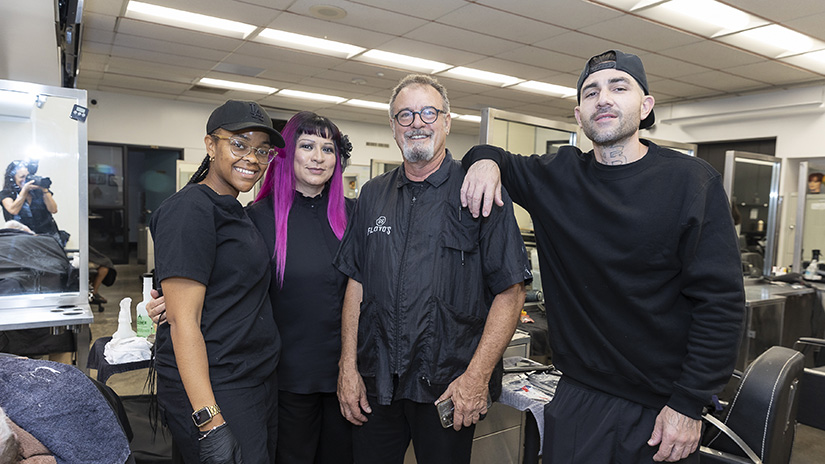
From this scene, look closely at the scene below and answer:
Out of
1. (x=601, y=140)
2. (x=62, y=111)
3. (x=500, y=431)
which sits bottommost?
(x=500, y=431)

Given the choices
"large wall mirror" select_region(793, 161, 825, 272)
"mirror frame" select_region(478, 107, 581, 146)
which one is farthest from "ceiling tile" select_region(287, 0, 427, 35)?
"large wall mirror" select_region(793, 161, 825, 272)

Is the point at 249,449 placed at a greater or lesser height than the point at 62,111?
lesser

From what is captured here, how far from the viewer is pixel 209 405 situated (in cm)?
138

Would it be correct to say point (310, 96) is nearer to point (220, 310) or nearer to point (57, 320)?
point (57, 320)

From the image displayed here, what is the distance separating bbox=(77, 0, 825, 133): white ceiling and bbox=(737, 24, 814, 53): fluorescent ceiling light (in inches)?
5.7

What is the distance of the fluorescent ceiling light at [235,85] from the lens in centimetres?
807

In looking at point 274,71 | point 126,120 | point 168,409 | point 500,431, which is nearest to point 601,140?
point 168,409

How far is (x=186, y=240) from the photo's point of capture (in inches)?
53.6

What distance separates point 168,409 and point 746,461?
6.38ft

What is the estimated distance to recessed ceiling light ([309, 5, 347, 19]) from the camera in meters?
4.67

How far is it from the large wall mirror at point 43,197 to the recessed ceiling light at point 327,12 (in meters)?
2.45

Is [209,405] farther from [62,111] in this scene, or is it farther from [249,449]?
[62,111]

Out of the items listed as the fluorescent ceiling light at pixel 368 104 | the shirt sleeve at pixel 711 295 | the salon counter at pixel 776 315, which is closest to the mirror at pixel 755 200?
the salon counter at pixel 776 315

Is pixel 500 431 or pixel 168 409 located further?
pixel 500 431
